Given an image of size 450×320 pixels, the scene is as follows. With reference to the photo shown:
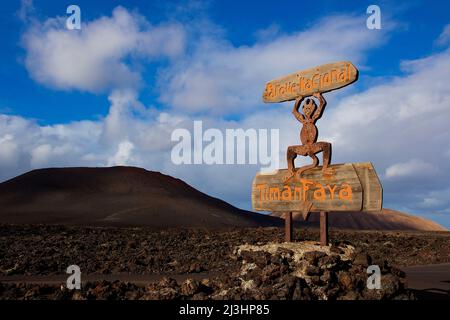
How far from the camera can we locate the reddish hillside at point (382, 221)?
82375mm

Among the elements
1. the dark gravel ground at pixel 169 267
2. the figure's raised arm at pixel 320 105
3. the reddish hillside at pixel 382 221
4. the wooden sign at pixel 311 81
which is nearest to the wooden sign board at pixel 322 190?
the dark gravel ground at pixel 169 267

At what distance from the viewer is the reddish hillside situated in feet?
270

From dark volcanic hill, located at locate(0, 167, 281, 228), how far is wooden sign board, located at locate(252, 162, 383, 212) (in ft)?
110

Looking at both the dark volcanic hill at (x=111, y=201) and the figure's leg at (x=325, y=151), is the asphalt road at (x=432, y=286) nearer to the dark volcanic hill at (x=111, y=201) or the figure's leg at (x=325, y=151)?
the figure's leg at (x=325, y=151)

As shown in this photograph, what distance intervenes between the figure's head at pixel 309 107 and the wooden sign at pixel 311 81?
166 mm

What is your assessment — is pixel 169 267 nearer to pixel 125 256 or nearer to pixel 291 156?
pixel 125 256

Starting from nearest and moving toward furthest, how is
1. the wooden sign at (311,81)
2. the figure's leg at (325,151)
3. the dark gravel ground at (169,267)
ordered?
the dark gravel ground at (169,267) → the wooden sign at (311,81) → the figure's leg at (325,151)

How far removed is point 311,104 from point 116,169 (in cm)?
6604

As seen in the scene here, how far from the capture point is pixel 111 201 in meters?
57.6

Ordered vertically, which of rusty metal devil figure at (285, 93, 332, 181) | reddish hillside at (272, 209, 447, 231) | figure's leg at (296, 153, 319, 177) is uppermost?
rusty metal devil figure at (285, 93, 332, 181)

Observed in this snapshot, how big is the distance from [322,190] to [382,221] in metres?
82.6

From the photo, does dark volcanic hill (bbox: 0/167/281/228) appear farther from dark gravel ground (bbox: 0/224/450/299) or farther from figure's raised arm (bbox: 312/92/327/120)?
figure's raised arm (bbox: 312/92/327/120)

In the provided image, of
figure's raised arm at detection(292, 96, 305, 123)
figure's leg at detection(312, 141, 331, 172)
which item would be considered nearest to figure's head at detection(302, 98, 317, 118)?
figure's raised arm at detection(292, 96, 305, 123)
